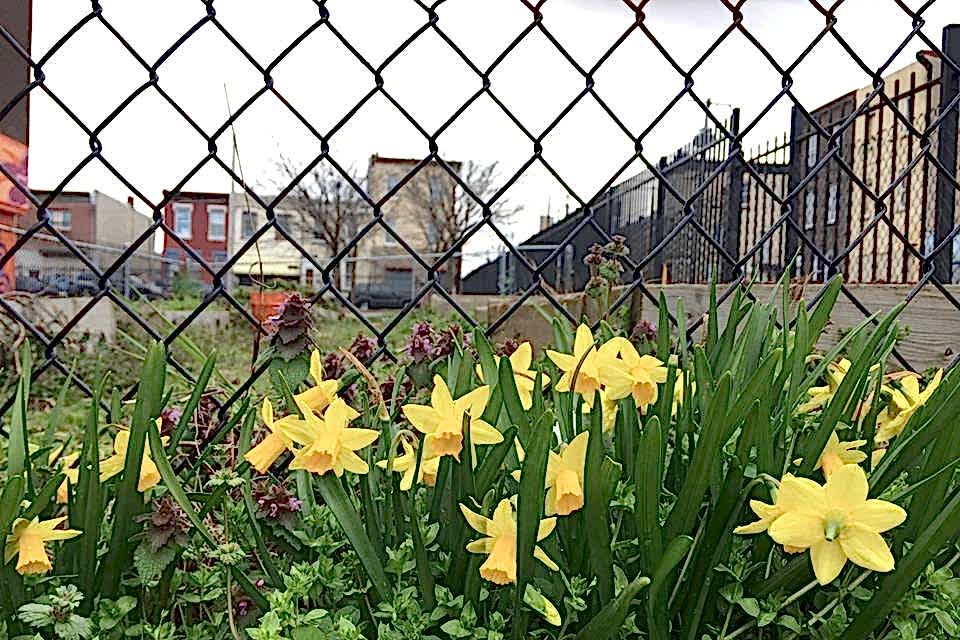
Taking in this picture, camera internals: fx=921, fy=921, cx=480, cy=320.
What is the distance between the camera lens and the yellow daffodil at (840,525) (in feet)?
2.00

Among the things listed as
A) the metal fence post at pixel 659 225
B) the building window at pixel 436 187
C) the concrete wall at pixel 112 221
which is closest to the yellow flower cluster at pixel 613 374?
the metal fence post at pixel 659 225

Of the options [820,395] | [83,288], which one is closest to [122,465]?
[820,395]

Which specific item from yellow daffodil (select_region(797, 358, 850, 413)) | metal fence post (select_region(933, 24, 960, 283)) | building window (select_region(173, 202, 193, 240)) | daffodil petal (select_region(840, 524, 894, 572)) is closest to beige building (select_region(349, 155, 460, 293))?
metal fence post (select_region(933, 24, 960, 283))

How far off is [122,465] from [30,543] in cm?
13

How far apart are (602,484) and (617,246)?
2.44 ft

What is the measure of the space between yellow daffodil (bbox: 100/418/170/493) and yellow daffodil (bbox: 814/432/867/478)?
55cm

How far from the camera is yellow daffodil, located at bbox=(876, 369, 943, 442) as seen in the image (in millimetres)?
888

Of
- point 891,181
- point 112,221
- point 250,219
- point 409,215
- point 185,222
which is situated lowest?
point 250,219

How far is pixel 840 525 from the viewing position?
24.3 inches

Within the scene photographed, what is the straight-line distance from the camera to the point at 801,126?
5.95m

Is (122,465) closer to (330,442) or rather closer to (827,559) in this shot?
(330,442)

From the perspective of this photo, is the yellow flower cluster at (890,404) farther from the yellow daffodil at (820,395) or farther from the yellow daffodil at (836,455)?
the yellow daffodil at (836,455)

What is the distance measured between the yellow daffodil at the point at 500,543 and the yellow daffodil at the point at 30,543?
1.07 ft

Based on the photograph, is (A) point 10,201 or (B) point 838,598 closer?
(B) point 838,598
